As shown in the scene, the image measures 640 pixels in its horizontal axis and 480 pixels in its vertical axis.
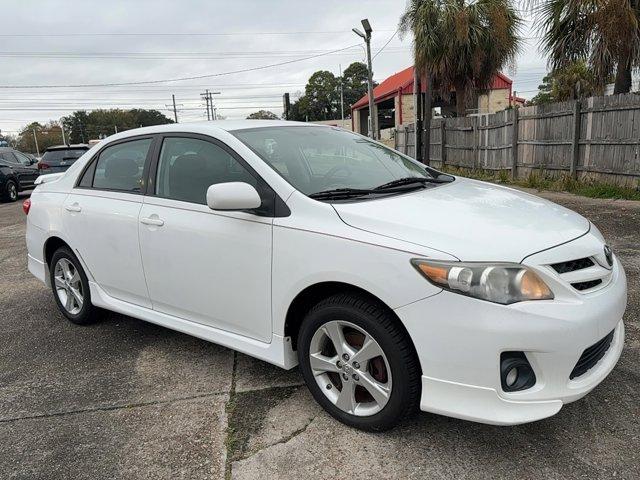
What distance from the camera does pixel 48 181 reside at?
191 inches

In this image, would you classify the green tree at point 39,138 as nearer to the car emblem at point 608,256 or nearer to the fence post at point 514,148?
the fence post at point 514,148

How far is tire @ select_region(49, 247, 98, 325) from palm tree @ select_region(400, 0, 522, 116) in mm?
14959

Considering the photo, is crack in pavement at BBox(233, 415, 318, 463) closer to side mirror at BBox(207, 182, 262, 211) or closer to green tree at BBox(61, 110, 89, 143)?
side mirror at BBox(207, 182, 262, 211)

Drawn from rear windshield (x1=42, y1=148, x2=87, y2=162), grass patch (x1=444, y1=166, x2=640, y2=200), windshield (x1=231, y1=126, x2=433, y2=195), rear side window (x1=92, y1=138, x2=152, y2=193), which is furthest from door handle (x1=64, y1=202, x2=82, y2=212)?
rear windshield (x1=42, y1=148, x2=87, y2=162)

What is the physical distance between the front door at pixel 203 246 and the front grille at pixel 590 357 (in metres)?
1.54

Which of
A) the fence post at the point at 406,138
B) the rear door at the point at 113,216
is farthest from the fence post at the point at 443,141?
the rear door at the point at 113,216

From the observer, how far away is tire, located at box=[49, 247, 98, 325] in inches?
168

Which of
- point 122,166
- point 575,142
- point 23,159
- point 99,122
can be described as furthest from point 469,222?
point 99,122

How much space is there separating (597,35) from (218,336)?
10084 mm

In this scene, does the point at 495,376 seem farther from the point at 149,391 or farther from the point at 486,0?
the point at 486,0

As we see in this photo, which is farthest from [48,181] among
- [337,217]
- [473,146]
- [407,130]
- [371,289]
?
[407,130]

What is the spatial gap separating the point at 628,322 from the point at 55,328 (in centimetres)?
458

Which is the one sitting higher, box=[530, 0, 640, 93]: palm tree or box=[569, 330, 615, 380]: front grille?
box=[530, 0, 640, 93]: palm tree

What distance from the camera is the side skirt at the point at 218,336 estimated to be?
295cm
